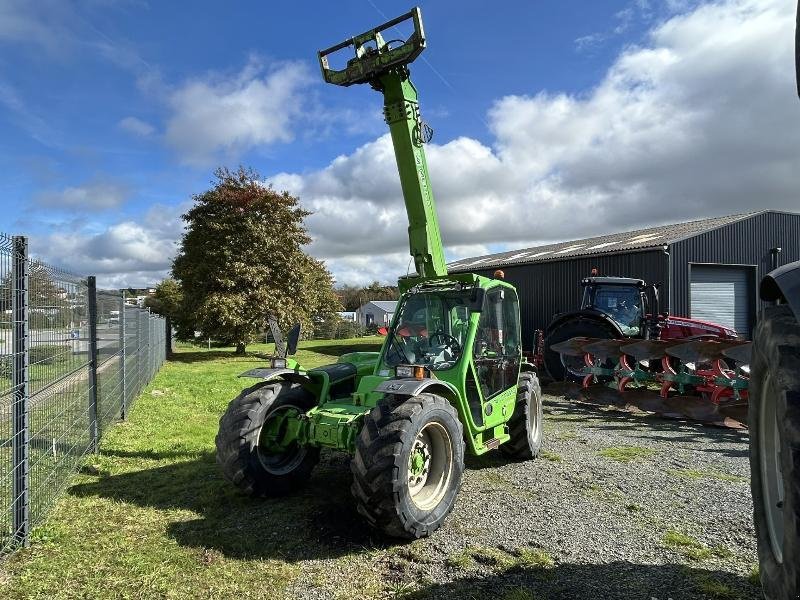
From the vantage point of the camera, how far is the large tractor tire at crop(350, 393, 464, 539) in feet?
12.7

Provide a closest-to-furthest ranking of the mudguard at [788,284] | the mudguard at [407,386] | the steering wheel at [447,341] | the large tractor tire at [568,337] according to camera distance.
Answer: the mudguard at [788,284], the mudguard at [407,386], the steering wheel at [447,341], the large tractor tire at [568,337]

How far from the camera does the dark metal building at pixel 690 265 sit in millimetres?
16500

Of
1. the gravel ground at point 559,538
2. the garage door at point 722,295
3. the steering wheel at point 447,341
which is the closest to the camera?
the gravel ground at point 559,538

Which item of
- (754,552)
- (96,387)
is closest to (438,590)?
(754,552)

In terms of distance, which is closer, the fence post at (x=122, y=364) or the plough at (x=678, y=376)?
the plough at (x=678, y=376)

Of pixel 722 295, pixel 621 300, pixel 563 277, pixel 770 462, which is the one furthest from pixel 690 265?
pixel 770 462

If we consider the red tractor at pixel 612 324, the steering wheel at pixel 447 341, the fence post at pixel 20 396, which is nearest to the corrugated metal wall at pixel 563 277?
the red tractor at pixel 612 324

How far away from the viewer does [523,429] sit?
20.1 feet

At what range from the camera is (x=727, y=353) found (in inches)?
Result: 320

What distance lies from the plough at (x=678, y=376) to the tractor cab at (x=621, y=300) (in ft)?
6.88

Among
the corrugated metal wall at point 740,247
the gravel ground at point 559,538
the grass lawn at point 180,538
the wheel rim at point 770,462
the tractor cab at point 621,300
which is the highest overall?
the corrugated metal wall at point 740,247

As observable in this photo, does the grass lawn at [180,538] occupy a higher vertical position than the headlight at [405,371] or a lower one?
lower

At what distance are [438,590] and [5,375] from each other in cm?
324

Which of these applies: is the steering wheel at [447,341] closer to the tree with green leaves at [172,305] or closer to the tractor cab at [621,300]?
the tractor cab at [621,300]
